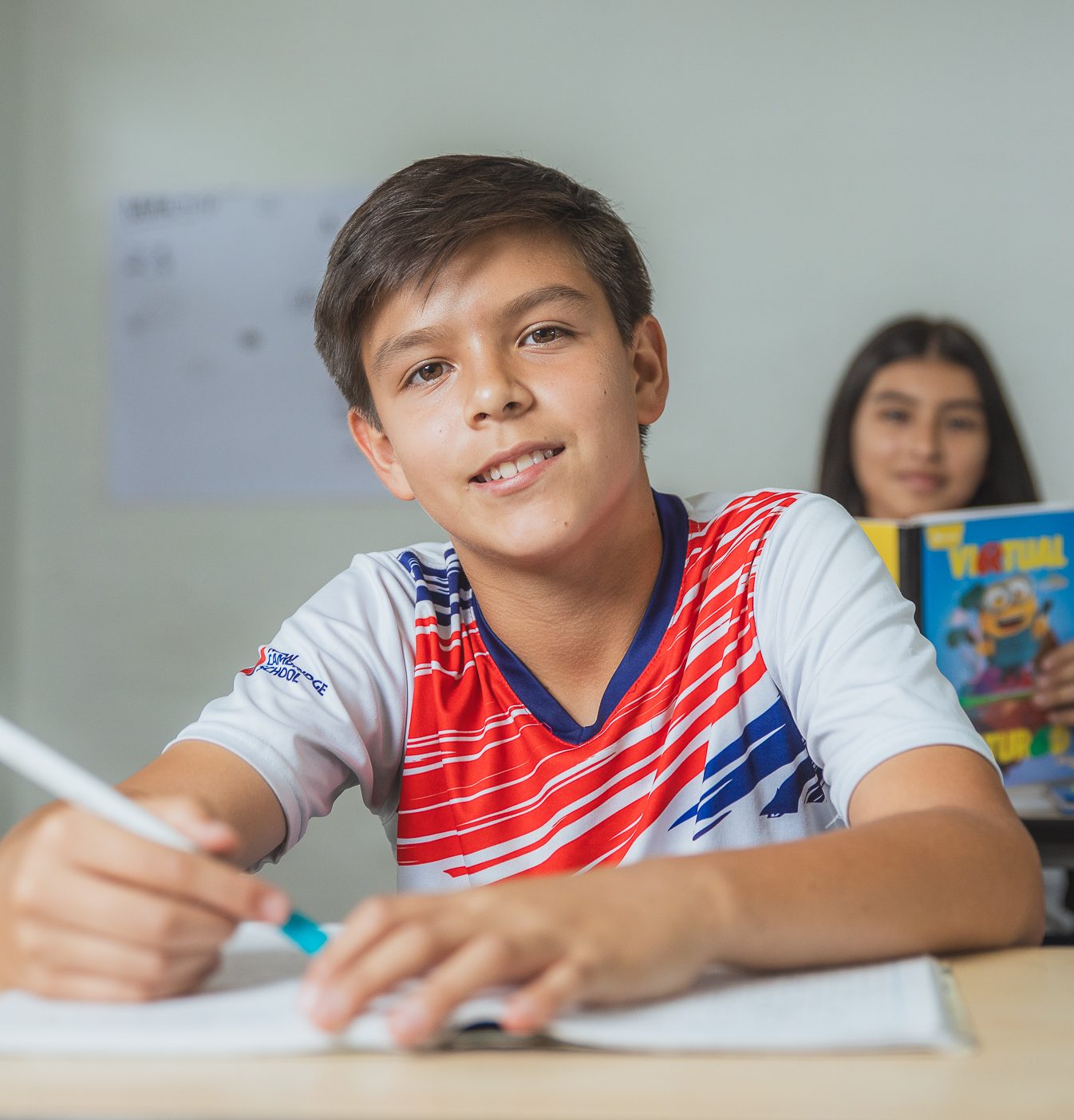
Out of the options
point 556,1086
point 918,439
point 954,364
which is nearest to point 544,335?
point 556,1086

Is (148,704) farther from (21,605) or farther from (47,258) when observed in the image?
(47,258)

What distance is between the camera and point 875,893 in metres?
0.58

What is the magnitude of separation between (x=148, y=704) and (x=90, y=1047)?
2357mm

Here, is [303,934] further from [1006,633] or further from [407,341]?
[1006,633]

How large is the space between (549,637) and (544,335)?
245 millimetres

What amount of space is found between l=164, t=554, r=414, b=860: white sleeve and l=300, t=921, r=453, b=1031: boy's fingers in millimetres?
386

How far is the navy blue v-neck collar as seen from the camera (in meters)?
0.95

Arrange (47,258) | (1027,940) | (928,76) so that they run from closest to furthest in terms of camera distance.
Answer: (1027,940)
(928,76)
(47,258)

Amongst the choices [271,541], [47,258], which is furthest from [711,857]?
[47,258]

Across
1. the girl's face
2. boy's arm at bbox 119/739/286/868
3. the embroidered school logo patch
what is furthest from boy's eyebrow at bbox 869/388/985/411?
boy's arm at bbox 119/739/286/868

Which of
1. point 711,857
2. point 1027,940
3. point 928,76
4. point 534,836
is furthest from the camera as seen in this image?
point 928,76

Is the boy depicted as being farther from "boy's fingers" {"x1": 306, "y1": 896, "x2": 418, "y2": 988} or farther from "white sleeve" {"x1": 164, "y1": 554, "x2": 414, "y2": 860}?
"boy's fingers" {"x1": 306, "y1": 896, "x2": 418, "y2": 988}

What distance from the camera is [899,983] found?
53cm

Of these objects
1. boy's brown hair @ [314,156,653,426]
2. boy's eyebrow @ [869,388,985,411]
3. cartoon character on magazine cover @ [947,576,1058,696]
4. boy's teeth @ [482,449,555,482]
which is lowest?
cartoon character on magazine cover @ [947,576,1058,696]
